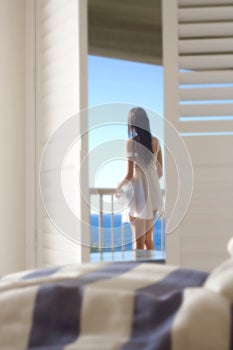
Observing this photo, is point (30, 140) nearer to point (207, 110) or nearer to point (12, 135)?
point (12, 135)

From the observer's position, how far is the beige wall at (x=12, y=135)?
304 cm

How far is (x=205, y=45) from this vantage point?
2662 millimetres

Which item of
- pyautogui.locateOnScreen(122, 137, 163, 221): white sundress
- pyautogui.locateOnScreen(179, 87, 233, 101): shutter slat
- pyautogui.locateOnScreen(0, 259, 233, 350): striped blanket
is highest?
pyautogui.locateOnScreen(179, 87, 233, 101): shutter slat

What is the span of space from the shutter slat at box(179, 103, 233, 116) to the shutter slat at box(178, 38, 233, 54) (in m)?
0.26

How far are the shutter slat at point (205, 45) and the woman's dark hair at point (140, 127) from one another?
102cm

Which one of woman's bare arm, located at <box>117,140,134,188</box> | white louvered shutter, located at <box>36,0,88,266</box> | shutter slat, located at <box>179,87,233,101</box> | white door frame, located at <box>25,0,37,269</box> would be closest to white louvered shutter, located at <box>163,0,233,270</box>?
shutter slat, located at <box>179,87,233,101</box>

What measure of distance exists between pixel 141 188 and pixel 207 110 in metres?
1.19

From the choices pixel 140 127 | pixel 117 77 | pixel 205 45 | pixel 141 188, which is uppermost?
pixel 117 77

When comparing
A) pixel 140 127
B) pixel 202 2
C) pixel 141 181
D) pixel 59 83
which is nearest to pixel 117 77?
pixel 59 83

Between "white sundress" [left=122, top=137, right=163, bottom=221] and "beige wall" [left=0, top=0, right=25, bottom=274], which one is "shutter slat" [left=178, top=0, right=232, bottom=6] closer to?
"beige wall" [left=0, top=0, right=25, bottom=274]

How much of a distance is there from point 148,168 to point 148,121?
0.70ft

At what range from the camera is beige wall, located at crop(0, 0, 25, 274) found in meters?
3.04

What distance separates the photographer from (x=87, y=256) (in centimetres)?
262

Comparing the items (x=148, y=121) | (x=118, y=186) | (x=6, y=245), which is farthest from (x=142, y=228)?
(x=6, y=245)
